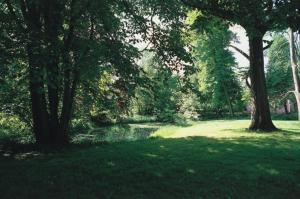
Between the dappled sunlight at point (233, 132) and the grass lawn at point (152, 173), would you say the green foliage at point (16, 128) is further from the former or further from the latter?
the dappled sunlight at point (233, 132)

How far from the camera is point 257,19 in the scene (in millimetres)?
9703

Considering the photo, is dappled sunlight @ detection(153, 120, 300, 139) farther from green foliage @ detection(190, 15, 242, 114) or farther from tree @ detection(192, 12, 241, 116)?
tree @ detection(192, 12, 241, 116)

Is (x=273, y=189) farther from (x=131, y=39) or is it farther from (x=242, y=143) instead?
(x=131, y=39)

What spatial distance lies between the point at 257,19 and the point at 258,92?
9948 mm

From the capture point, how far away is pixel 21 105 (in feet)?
→ 50.1

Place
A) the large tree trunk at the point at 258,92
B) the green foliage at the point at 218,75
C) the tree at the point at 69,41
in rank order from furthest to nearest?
the green foliage at the point at 218,75
the large tree trunk at the point at 258,92
the tree at the point at 69,41

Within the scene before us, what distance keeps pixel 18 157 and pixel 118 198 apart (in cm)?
498

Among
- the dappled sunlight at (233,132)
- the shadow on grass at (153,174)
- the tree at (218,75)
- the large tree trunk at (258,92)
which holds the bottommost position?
the shadow on grass at (153,174)

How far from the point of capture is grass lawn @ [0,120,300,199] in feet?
25.0

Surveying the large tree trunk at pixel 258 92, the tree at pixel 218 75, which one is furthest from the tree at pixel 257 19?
the tree at pixel 218 75

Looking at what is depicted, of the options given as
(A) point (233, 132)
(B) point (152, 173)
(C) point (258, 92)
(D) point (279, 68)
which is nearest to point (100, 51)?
(B) point (152, 173)

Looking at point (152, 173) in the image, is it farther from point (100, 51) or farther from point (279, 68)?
point (279, 68)

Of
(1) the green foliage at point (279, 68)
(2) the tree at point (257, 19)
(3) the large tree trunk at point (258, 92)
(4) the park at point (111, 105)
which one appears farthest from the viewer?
(1) the green foliage at point (279, 68)

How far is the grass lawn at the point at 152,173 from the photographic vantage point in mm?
7621
